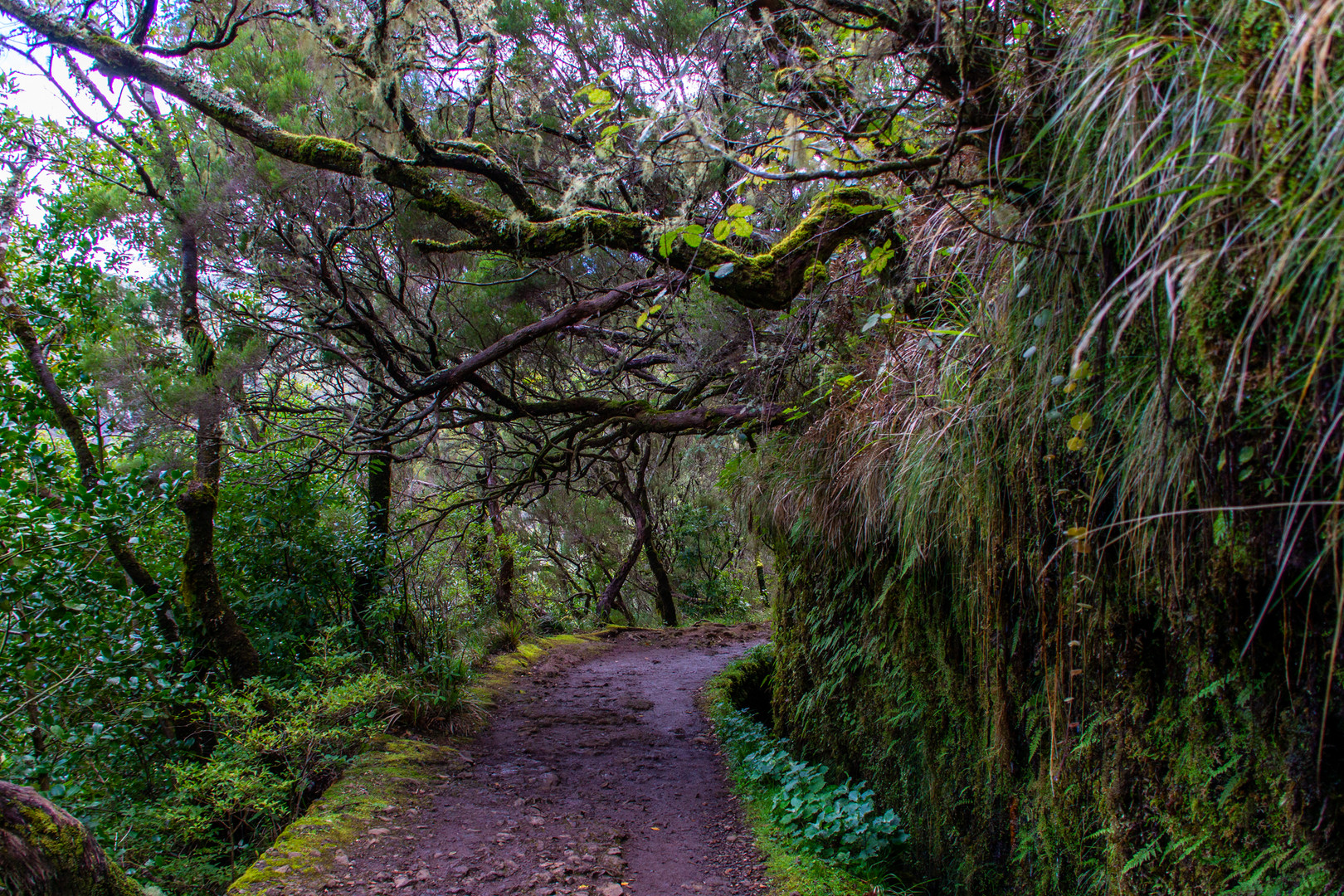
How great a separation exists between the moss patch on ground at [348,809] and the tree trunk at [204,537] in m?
1.46

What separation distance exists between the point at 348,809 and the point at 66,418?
11.1 feet

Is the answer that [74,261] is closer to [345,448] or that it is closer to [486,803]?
[345,448]

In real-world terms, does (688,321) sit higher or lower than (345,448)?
higher

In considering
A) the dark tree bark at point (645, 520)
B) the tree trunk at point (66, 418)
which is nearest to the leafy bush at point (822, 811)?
the tree trunk at point (66, 418)

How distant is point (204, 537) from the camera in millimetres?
5293

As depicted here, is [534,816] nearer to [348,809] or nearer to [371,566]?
[348,809]

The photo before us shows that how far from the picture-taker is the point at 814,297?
139 inches

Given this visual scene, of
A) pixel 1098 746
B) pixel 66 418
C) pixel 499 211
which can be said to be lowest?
pixel 1098 746

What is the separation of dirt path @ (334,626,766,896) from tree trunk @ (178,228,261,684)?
→ 2.08 meters

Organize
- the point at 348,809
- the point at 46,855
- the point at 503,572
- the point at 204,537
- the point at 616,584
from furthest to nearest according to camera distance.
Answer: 1. the point at 616,584
2. the point at 503,572
3. the point at 204,537
4. the point at 348,809
5. the point at 46,855

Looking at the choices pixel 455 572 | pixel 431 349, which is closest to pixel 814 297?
pixel 431 349

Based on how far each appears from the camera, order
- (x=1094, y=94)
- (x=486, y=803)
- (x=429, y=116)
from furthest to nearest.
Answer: (x=429, y=116)
(x=486, y=803)
(x=1094, y=94)

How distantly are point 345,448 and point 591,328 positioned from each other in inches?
92.3

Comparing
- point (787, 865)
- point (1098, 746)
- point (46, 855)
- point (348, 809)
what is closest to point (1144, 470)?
point (1098, 746)
